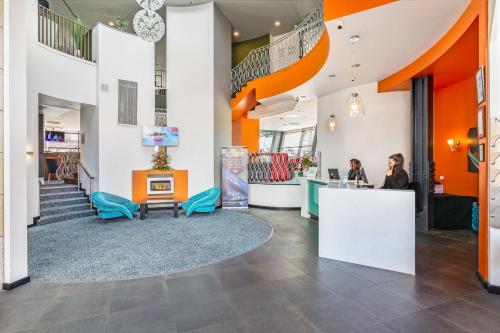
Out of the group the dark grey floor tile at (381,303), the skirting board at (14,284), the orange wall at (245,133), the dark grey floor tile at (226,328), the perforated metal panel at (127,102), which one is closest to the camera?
the dark grey floor tile at (226,328)

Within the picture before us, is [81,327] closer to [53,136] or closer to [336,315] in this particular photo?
[336,315]

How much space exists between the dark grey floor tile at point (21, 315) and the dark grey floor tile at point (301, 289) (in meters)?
2.43

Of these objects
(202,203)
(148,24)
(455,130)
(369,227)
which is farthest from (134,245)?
(455,130)

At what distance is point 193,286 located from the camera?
3.14 metres

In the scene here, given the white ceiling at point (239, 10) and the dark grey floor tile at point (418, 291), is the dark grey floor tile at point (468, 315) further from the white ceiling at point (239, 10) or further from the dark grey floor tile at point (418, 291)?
the white ceiling at point (239, 10)

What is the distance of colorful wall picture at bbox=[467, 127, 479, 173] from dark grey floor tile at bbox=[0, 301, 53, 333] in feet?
26.0

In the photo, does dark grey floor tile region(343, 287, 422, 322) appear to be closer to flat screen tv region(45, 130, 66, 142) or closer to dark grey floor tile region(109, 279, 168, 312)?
dark grey floor tile region(109, 279, 168, 312)

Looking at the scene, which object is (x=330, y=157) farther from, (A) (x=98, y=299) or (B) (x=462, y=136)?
(A) (x=98, y=299)

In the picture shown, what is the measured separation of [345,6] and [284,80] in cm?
425

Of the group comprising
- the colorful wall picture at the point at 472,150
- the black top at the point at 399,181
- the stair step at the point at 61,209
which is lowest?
the stair step at the point at 61,209

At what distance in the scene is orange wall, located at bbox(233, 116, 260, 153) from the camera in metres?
12.8

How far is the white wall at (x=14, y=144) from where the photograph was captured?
306cm

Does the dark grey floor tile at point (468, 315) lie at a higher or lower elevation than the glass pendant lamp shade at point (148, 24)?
lower

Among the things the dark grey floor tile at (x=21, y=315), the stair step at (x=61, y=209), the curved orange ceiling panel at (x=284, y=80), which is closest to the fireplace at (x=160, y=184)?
the stair step at (x=61, y=209)
